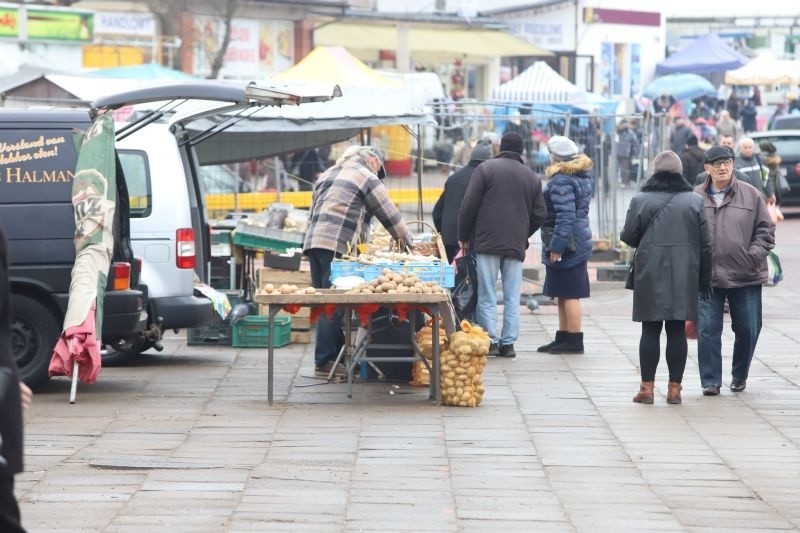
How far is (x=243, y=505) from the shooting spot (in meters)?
6.98

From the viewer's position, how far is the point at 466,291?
12828 millimetres

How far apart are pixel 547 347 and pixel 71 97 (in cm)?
886

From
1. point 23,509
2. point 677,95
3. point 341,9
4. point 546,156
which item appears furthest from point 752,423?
point 677,95

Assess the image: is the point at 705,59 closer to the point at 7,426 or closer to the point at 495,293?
the point at 495,293

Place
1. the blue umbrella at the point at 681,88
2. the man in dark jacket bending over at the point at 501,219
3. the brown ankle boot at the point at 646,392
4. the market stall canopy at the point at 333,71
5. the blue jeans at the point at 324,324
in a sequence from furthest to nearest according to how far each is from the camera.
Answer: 1. the blue umbrella at the point at 681,88
2. the market stall canopy at the point at 333,71
3. the man in dark jacket bending over at the point at 501,219
4. the blue jeans at the point at 324,324
5. the brown ankle boot at the point at 646,392

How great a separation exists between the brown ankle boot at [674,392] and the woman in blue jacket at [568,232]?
7.89ft

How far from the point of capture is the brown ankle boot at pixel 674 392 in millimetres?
10086

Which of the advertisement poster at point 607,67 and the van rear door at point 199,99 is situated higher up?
the advertisement poster at point 607,67

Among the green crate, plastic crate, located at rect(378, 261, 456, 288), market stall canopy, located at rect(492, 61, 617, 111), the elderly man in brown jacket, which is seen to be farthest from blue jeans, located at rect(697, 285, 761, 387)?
market stall canopy, located at rect(492, 61, 617, 111)

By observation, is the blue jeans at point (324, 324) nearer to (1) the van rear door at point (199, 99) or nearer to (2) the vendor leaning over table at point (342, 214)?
(2) the vendor leaning over table at point (342, 214)

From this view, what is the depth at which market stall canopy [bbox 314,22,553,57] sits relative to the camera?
40.8 meters

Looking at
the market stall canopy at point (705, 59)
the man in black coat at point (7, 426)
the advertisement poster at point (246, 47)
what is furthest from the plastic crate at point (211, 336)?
the market stall canopy at point (705, 59)

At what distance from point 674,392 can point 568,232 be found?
8.11ft

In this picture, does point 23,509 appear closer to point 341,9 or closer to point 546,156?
point 546,156
